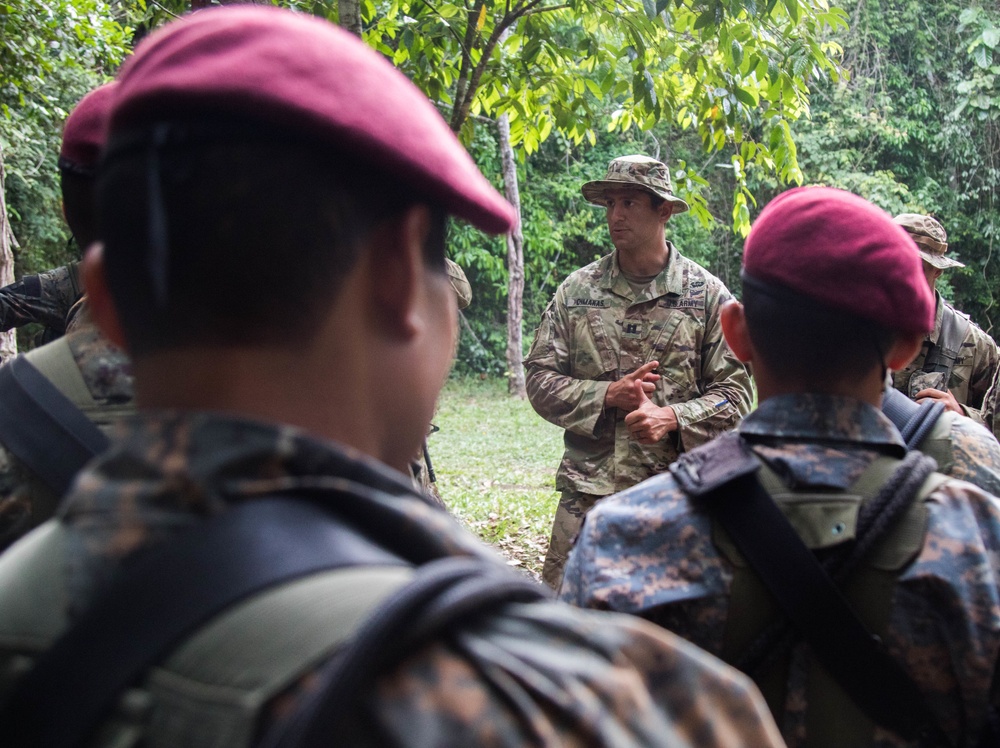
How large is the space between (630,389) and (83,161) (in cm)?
279

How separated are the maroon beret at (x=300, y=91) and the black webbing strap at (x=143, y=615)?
343 millimetres

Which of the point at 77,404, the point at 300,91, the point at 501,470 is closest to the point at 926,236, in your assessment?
the point at 77,404

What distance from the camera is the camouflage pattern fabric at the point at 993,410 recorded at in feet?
11.5

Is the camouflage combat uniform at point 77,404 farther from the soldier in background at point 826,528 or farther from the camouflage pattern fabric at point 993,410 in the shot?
the camouflage pattern fabric at point 993,410

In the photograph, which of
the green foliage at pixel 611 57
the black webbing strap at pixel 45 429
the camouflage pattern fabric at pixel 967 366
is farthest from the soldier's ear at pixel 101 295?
the camouflage pattern fabric at pixel 967 366

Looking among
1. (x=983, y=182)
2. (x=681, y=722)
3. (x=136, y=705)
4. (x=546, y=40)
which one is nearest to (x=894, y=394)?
(x=681, y=722)

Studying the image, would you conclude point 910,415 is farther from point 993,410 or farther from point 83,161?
point 83,161

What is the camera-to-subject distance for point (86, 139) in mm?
1851

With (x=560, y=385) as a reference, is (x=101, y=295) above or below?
above

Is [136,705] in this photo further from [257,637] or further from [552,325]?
[552,325]

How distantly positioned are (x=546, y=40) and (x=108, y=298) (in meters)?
3.56

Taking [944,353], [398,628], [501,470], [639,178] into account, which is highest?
[639,178]

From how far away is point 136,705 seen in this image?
67cm

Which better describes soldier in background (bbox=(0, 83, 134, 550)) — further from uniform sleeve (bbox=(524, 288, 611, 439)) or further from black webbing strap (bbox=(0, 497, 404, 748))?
uniform sleeve (bbox=(524, 288, 611, 439))
